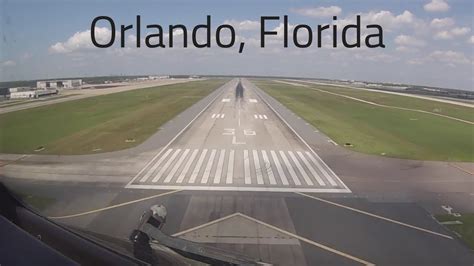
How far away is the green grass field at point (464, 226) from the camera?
37.6ft

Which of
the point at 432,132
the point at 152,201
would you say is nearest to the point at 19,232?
the point at 152,201

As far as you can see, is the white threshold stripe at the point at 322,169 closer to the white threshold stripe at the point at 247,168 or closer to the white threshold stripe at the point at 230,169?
the white threshold stripe at the point at 247,168

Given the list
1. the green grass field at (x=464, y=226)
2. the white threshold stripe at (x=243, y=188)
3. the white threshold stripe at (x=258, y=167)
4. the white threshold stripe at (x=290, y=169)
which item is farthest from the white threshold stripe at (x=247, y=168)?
the green grass field at (x=464, y=226)

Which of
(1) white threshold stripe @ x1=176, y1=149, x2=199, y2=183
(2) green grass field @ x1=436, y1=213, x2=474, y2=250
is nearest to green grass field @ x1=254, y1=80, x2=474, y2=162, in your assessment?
(2) green grass field @ x1=436, y1=213, x2=474, y2=250

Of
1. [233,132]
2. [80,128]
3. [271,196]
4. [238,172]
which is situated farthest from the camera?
[80,128]

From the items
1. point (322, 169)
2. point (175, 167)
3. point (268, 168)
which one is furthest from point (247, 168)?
point (322, 169)

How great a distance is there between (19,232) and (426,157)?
77.5 feet

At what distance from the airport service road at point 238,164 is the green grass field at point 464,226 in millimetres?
3941

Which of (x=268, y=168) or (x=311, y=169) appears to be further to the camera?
(x=311, y=169)

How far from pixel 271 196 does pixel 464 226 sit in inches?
260

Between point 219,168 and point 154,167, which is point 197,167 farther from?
point 154,167

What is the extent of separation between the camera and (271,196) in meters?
14.7

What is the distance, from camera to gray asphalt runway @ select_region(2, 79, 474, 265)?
1066cm

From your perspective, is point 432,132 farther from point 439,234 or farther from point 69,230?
point 69,230
